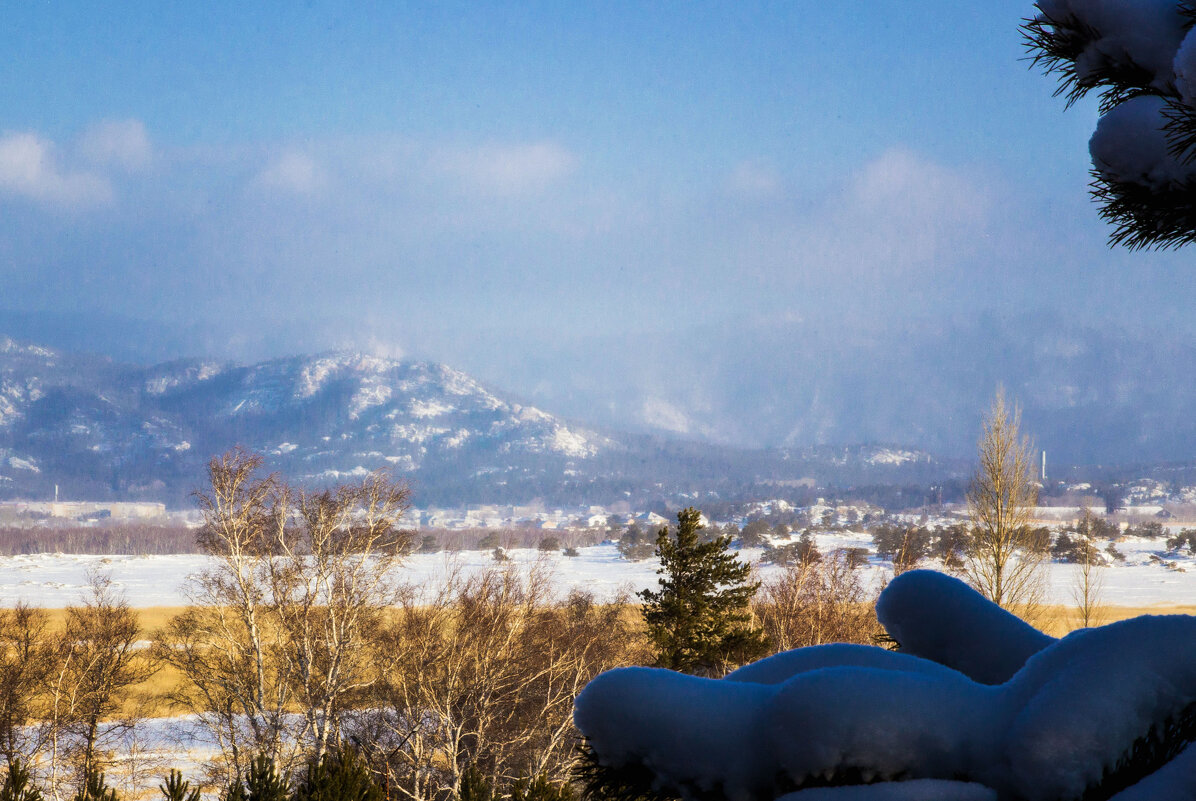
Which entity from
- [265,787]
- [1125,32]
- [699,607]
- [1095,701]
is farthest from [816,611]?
[1095,701]

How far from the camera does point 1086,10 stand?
166 centimetres

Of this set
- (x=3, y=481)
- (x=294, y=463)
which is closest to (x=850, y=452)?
(x=294, y=463)

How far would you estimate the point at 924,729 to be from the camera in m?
1.00

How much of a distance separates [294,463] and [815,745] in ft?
655

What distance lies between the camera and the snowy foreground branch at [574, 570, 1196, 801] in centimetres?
97

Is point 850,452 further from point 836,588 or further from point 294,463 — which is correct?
point 836,588

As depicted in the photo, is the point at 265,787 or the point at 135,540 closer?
the point at 265,787

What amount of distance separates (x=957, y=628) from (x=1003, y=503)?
28.3 m

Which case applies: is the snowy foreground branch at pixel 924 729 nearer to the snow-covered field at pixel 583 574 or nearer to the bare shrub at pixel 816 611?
the bare shrub at pixel 816 611

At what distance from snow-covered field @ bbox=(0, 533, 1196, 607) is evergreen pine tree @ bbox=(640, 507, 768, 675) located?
25404mm

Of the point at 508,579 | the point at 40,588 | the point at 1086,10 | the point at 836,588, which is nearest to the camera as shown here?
the point at 1086,10

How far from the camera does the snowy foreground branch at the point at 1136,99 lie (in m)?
1.51

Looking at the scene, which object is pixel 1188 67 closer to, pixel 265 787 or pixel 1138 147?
pixel 1138 147

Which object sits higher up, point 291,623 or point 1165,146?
point 1165,146
